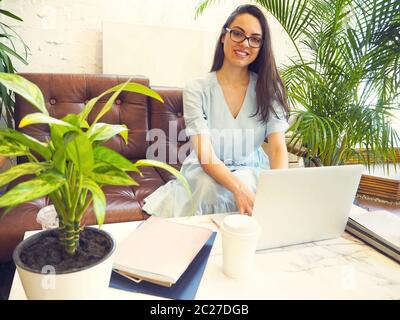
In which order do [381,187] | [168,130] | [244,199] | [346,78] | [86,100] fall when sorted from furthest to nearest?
[381,187], [168,130], [86,100], [346,78], [244,199]

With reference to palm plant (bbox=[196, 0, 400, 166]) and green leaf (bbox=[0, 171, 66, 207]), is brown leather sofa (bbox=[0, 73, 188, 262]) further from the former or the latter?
green leaf (bbox=[0, 171, 66, 207])

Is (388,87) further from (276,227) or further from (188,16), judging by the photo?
(188,16)

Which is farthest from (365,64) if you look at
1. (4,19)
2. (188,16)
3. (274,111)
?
(4,19)

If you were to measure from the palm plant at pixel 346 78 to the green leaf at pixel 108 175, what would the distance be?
109 cm

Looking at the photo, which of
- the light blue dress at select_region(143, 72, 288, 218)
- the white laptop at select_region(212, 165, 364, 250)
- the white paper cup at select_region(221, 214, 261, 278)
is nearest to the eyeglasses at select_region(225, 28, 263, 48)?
the light blue dress at select_region(143, 72, 288, 218)

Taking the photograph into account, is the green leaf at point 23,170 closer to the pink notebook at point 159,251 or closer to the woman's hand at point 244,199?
the pink notebook at point 159,251

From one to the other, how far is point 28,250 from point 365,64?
1442mm

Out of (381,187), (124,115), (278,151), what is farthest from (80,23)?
(381,187)

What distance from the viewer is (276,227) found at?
0.70 m

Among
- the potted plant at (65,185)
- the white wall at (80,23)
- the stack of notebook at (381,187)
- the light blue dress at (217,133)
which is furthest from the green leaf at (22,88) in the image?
Answer: the stack of notebook at (381,187)

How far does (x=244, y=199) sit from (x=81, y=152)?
0.60 metres

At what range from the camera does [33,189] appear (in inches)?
14.9

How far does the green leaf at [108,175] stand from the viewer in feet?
1.40

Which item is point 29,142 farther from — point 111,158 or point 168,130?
point 168,130
